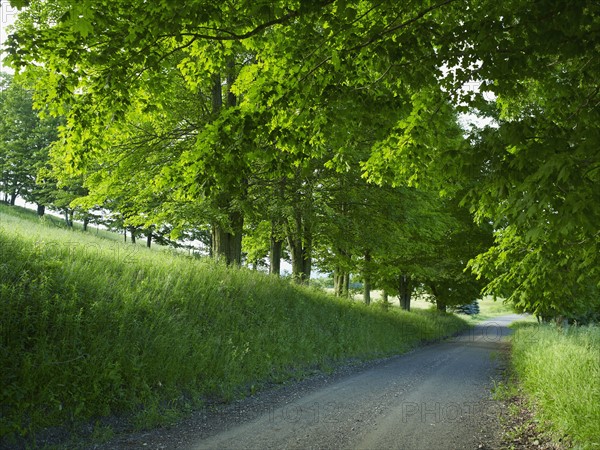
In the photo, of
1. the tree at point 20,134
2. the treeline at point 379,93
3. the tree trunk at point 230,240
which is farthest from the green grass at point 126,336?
the tree at point 20,134

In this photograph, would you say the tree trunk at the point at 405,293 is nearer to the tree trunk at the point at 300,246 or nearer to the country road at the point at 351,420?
the tree trunk at the point at 300,246

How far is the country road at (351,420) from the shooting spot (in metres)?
5.39

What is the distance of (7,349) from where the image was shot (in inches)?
199

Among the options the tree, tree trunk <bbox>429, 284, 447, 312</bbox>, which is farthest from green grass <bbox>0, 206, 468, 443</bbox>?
the tree

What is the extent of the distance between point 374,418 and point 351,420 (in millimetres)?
419

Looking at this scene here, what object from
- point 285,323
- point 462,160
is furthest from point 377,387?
point 462,160

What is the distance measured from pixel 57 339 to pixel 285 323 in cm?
594

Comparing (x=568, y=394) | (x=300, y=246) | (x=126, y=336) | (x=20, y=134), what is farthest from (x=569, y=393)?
(x=20, y=134)

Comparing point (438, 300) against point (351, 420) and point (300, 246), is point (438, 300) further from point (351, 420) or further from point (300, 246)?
point (351, 420)

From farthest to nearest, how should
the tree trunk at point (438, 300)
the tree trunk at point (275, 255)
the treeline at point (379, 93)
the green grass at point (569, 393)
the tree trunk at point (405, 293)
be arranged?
the tree trunk at point (438, 300)
the tree trunk at point (405, 293)
the tree trunk at point (275, 255)
the green grass at point (569, 393)
the treeline at point (379, 93)

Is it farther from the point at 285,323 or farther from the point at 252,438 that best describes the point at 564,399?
the point at 285,323

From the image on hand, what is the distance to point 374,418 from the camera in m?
6.54

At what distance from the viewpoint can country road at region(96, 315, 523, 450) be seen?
17.7 feet

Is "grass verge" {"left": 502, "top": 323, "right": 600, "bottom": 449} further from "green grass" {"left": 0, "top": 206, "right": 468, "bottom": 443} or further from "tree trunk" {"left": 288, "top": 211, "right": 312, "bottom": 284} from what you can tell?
"tree trunk" {"left": 288, "top": 211, "right": 312, "bottom": 284}
